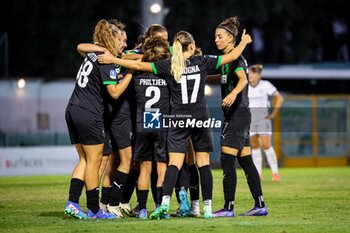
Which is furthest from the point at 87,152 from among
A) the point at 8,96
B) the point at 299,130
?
the point at 8,96

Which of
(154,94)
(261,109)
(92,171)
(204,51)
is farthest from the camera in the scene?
(204,51)

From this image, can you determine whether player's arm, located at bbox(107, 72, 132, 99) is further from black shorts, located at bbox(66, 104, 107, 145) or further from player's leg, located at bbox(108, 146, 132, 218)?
player's leg, located at bbox(108, 146, 132, 218)

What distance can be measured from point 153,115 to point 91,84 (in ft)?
2.88

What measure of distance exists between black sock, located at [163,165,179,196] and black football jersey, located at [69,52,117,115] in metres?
1.12

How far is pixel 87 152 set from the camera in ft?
41.0

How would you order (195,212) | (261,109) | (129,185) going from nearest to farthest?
(195,212) → (129,185) → (261,109)

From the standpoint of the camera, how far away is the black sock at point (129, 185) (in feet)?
44.1

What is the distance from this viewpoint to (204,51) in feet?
152

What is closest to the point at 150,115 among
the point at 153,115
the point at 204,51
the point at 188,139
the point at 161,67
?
the point at 153,115

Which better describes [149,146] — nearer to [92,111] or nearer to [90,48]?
[92,111]

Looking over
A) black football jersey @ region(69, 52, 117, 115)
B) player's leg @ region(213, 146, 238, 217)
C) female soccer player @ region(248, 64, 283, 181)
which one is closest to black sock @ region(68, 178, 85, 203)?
black football jersey @ region(69, 52, 117, 115)

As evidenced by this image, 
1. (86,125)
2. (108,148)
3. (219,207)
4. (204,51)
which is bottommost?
(219,207)

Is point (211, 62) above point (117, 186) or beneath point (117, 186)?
above

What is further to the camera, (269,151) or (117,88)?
(269,151)
